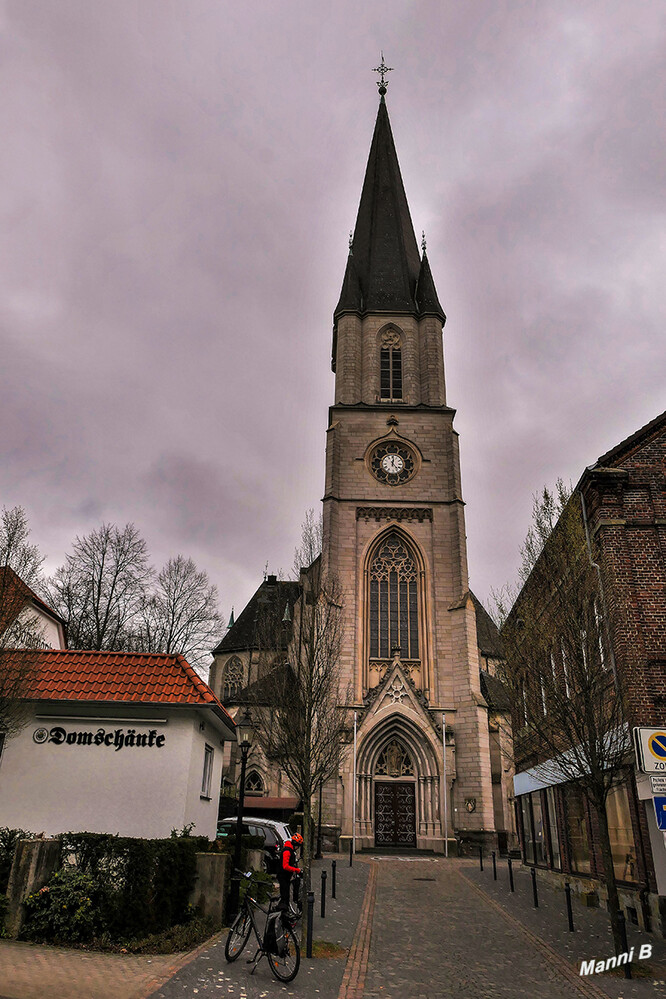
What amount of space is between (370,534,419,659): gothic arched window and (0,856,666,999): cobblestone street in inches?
761

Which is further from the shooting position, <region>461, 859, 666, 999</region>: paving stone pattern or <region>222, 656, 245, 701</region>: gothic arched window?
<region>222, 656, 245, 701</region>: gothic arched window

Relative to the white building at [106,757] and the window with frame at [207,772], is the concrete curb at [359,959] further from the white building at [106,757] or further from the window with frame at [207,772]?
the window with frame at [207,772]

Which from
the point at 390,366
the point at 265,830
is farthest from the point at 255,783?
the point at 390,366

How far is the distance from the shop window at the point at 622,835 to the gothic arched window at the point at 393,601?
19545 millimetres

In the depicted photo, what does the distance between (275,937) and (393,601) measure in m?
27.9

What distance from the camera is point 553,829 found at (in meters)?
20.4

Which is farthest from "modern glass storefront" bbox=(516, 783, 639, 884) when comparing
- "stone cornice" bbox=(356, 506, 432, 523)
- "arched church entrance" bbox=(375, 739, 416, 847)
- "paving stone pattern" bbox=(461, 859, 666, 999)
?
"stone cornice" bbox=(356, 506, 432, 523)

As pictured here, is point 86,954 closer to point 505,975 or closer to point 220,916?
point 220,916

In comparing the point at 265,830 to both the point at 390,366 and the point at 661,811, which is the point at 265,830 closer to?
the point at 661,811

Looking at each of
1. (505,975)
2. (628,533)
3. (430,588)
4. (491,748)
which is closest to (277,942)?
(505,975)

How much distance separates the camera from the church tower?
32.1 m

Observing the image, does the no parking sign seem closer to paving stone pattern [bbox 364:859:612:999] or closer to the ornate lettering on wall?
paving stone pattern [bbox 364:859:612:999]

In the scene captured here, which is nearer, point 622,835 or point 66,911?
point 66,911

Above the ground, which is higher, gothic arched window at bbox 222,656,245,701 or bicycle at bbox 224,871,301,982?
gothic arched window at bbox 222,656,245,701
